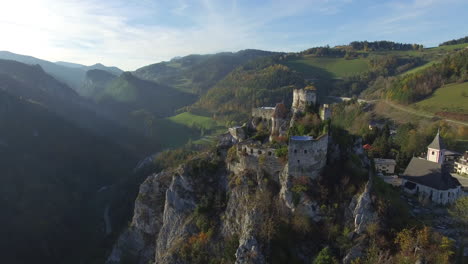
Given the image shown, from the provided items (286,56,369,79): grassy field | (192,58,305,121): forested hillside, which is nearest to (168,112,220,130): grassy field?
(192,58,305,121): forested hillside

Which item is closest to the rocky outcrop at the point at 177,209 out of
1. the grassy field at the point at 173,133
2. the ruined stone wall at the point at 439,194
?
the ruined stone wall at the point at 439,194

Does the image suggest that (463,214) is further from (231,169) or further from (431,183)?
(231,169)

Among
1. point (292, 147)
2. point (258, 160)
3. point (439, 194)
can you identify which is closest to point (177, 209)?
point (258, 160)

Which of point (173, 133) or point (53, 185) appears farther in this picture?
point (173, 133)

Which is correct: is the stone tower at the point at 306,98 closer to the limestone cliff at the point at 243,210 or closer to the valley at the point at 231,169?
the valley at the point at 231,169

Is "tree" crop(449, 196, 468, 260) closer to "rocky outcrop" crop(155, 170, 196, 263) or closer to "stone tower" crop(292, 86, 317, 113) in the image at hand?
"stone tower" crop(292, 86, 317, 113)
